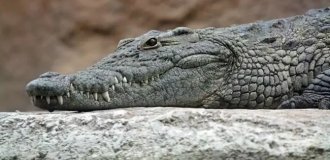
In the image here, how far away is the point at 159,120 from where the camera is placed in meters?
2.99

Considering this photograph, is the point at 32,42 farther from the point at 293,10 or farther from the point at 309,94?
the point at 309,94

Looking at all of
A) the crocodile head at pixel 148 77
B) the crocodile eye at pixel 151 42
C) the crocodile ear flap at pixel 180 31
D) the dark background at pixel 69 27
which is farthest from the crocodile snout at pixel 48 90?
the dark background at pixel 69 27

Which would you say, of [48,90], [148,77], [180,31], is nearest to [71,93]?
[48,90]

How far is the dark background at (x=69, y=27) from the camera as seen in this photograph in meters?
8.27

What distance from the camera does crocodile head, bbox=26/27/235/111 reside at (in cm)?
350

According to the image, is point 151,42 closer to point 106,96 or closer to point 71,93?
point 106,96

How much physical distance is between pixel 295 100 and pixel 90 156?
4.45 ft

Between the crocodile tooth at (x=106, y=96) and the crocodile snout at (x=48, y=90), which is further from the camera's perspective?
the crocodile tooth at (x=106, y=96)

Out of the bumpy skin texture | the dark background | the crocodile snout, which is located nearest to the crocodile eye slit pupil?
the bumpy skin texture

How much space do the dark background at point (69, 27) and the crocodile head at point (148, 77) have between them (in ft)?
13.0

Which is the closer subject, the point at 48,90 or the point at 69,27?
the point at 48,90

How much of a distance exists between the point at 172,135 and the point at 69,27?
575 centimetres

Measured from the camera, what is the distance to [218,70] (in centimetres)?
417

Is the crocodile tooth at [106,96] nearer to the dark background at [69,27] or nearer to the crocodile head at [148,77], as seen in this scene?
the crocodile head at [148,77]
